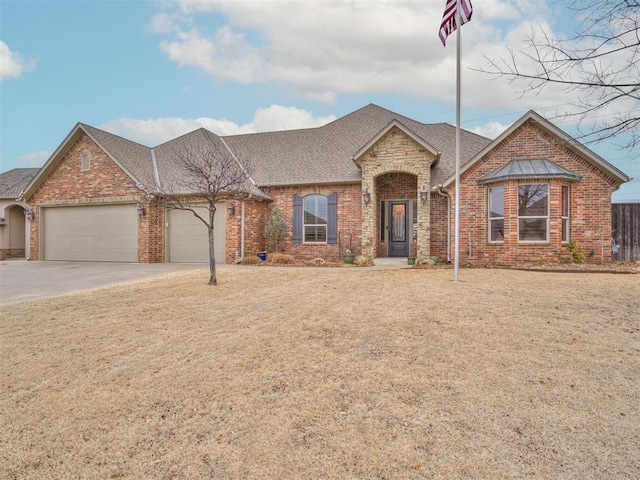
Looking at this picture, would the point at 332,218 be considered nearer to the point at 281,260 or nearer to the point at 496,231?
the point at 281,260

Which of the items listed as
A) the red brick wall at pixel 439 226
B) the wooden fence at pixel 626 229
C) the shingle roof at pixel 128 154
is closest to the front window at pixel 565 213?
the wooden fence at pixel 626 229

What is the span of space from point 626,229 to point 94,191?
2100 centimetres

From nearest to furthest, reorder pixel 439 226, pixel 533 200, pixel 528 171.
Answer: pixel 528 171, pixel 533 200, pixel 439 226

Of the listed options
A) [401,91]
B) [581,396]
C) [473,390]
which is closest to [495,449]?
[473,390]

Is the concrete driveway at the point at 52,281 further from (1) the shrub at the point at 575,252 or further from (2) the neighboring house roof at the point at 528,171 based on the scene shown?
(1) the shrub at the point at 575,252

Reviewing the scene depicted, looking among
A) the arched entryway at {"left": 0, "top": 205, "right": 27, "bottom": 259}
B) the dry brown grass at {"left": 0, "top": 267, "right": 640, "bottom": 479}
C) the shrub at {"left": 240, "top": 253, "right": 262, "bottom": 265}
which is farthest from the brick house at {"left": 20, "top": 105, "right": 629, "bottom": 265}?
the dry brown grass at {"left": 0, "top": 267, "right": 640, "bottom": 479}

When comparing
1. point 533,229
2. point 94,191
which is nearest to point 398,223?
point 533,229

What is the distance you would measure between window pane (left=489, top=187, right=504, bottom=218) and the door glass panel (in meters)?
3.74

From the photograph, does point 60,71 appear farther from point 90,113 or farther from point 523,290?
point 523,290

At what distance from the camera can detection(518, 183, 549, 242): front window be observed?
11523 millimetres

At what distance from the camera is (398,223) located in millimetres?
15539

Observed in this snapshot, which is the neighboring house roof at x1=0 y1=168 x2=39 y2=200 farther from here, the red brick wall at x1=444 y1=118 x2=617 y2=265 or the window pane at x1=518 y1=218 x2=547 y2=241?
the window pane at x1=518 y1=218 x2=547 y2=241

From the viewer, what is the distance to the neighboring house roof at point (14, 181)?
1939 centimetres

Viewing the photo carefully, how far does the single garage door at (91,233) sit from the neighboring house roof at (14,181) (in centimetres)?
427
